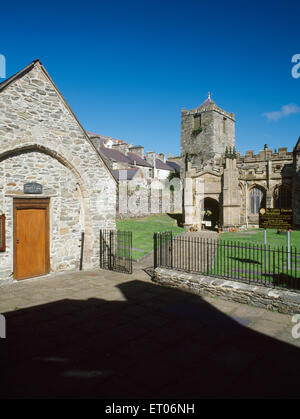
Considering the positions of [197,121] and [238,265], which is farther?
[197,121]

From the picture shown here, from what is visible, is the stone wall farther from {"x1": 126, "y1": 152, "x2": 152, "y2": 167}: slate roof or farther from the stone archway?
the stone archway

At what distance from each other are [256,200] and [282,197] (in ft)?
8.58

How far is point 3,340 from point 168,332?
347 centimetres

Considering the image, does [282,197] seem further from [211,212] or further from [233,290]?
[233,290]

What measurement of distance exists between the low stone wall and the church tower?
48.3 metres

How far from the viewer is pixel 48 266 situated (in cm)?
1129

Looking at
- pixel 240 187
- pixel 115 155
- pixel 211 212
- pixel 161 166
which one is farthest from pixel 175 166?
pixel 240 187

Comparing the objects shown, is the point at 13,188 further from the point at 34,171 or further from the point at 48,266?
the point at 48,266

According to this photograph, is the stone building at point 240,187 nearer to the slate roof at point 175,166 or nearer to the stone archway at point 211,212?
the stone archway at point 211,212

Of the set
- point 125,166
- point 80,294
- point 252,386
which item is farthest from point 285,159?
point 252,386

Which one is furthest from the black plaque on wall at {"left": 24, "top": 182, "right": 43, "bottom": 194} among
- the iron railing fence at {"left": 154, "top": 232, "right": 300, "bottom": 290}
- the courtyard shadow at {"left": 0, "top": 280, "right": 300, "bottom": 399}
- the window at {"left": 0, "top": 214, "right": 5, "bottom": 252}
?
the iron railing fence at {"left": 154, "top": 232, "right": 300, "bottom": 290}

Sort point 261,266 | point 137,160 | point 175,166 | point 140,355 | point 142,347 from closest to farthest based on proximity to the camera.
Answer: point 140,355 < point 142,347 < point 261,266 < point 137,160 < point 175,166

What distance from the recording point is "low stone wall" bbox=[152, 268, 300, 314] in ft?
25.1

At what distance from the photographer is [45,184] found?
1109cm
